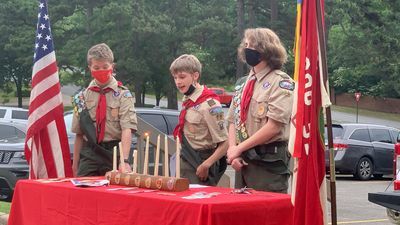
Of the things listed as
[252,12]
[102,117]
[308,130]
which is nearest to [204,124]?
[102,117]

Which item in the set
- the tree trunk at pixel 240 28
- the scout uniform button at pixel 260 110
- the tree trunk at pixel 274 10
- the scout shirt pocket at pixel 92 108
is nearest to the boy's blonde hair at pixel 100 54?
the scout shirt pocket at pixel 92 108

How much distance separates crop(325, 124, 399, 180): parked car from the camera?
62.6ft

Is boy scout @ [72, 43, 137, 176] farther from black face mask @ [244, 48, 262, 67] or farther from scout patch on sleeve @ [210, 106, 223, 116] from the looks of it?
black face mask @ [244, 48, 262, 67]

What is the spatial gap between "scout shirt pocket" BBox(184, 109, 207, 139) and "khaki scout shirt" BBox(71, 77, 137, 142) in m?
0.65

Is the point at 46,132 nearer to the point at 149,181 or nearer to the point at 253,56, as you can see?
the point at 149,181

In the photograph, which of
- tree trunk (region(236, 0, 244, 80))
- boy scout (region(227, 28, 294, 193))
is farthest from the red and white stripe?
tree trunk (region(236, 0, 244, 80))

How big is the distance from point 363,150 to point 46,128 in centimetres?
1341

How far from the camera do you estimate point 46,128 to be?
733 centimetres

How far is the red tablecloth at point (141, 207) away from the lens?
14.3 feet

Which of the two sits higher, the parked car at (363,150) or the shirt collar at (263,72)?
the shirt collar at (263,72)

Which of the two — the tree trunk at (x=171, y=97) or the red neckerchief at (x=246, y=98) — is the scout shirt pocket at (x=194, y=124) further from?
the tree trunk at (x=171, y=97)

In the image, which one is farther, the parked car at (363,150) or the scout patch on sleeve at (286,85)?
the parked car at (363,150)

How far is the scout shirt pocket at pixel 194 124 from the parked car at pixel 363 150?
13.0 meters

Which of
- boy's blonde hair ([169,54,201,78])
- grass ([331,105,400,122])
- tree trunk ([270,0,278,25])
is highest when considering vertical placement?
tree trunk ([270,0,278,25])
